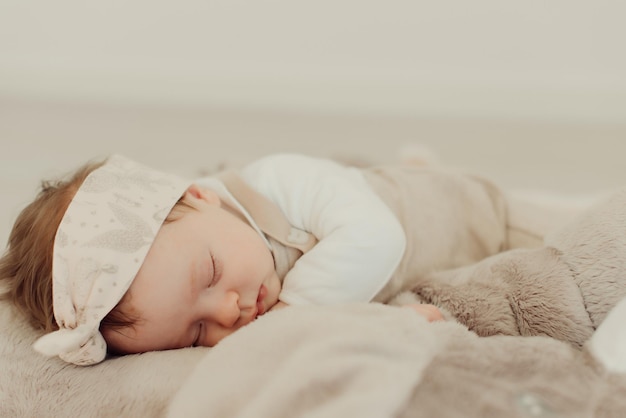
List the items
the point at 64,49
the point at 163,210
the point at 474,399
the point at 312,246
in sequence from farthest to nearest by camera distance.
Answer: the point at 64,49
the point at 312,246
the point at 163,210
the point at 474,399

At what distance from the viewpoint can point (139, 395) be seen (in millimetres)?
734

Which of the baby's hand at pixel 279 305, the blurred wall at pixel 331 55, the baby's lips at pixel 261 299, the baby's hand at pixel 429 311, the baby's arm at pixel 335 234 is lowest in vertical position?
the baby's hand at pixel 279 305

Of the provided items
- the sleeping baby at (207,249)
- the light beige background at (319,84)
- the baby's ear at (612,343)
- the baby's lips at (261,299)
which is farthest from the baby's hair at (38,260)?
the light beige background at (319,84)

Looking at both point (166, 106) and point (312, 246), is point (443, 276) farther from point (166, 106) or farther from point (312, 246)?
point (166, 106)

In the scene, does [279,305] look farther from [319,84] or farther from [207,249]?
[319,84]

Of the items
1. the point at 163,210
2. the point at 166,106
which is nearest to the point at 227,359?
the point at 163,210

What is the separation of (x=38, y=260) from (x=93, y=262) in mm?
98

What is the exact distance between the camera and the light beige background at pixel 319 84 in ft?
5.32

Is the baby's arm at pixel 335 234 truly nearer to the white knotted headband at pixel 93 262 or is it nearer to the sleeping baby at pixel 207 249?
the sleeping baby at pixel 207 249

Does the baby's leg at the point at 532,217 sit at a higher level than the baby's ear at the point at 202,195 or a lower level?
lower

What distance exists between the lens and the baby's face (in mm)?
797

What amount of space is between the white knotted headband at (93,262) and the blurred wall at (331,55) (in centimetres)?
92

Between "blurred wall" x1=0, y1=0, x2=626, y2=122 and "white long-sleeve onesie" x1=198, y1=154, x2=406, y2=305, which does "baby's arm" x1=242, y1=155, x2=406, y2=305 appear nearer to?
"white long-sleeve onesie" x1=198, y1=154, x2=406, y2=305

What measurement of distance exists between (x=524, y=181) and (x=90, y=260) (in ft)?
4.23
